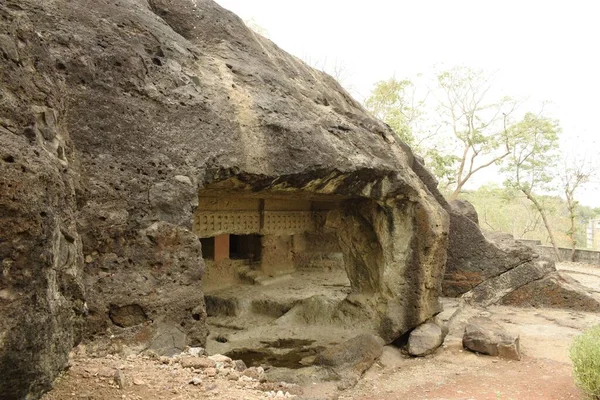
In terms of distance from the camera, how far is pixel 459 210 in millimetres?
10070

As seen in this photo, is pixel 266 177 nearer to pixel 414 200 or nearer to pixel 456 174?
pixel 414 200

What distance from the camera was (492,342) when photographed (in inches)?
248

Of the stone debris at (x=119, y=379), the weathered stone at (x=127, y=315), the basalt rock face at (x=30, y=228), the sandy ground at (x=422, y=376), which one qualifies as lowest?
the sandy ground at (x=422, y=376)

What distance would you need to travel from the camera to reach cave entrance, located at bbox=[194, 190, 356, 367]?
6914 millimetres

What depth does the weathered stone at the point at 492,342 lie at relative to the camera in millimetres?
6211

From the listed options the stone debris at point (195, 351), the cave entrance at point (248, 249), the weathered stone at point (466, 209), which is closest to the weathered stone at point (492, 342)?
the weathered stone at point (466, 209)

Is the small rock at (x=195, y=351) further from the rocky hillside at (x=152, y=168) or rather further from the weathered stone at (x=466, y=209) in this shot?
the weathered stone at (x=466, y=209)

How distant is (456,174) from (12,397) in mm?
20876

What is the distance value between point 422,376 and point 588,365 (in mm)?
1845

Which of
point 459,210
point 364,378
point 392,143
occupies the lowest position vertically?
point 364,378

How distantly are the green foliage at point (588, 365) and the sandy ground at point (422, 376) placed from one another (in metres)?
0.35

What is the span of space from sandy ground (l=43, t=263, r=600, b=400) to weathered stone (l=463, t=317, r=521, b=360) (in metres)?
0.11

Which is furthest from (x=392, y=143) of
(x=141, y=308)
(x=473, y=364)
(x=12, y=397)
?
(x=12, y=397)

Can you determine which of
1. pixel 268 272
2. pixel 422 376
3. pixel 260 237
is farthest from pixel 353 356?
pixel 260 237
